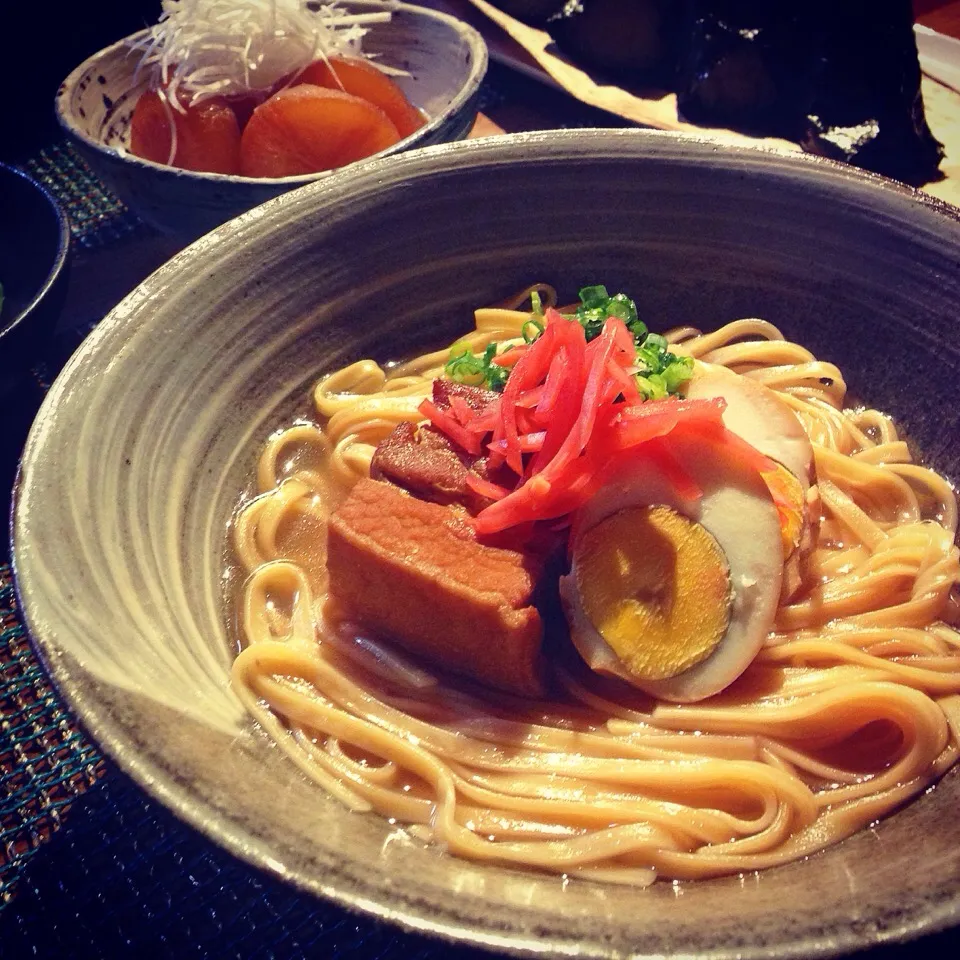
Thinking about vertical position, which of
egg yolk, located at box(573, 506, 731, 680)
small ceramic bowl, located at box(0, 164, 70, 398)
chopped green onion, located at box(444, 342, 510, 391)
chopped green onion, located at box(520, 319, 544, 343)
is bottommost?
egg yolk, located at box(573, 506, 731, 680)

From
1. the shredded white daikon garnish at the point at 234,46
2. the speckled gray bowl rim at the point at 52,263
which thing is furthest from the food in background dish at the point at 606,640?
the shredded white daikon garnish at the point at 234,46

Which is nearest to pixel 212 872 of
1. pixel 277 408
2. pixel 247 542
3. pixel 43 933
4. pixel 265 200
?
pixel 43 933

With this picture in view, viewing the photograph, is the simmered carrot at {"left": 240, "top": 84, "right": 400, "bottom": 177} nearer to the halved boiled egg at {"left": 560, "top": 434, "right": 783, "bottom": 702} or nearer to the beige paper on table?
the beige paper on table

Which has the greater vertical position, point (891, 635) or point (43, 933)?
point (43, 933)

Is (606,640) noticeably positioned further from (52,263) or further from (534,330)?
(52,263)

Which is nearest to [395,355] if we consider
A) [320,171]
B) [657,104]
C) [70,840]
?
[320,171]

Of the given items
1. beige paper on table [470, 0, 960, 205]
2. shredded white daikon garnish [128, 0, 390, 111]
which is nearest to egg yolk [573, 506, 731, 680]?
beige paper on table [470, 0, 960, 205]

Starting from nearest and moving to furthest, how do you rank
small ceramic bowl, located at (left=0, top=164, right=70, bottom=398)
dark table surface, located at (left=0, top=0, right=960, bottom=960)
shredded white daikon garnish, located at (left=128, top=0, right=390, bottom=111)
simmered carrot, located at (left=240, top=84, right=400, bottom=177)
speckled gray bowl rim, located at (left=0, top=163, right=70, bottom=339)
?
dark table surface, located at (left=0, top=0, right=960, bottom=960) < speckled gray bowl rim, located at (left=0, top=163, right=70, bottom=339) < small ceramic bowl, located at (left=0, top=164, right=70, bottom=398) < simmered carrot, located at (left=240, top=84, right=400, bottom=177) < shredded white daikon garnish, located at (left=128, top=0, right=390, bottom=111)

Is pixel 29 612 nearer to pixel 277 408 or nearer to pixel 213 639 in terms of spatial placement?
pixel 213 639
